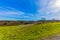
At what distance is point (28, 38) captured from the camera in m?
24.5

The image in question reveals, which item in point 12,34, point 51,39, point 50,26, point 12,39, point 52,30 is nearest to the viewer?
point 51,39

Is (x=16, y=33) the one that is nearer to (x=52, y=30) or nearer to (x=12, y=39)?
(x=12, y=39)

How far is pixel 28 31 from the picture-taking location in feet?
90.7

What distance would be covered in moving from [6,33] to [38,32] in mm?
6012

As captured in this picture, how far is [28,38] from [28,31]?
3.26 m

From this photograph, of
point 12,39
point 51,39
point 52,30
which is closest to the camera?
point 51,39

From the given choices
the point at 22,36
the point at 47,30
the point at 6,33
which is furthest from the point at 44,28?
the point at 6,33

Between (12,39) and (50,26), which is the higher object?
(50,26)

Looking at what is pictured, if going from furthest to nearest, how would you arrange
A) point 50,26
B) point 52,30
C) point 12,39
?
point 50,26 → point 52,30 → point 12,39

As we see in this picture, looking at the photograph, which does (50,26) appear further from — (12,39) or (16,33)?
(12,39)

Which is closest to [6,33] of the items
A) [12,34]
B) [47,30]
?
[12,34]

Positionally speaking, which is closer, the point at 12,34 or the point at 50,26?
the point at 12,34

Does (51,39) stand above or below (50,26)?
below

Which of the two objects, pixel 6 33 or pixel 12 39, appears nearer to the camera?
pixel 12 39
